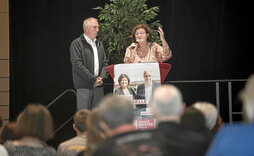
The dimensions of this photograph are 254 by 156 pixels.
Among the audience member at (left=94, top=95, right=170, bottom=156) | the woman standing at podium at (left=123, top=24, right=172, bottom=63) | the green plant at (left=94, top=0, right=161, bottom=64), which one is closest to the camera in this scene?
the audience member at (left=94, top=95, right=170, bottom=156)

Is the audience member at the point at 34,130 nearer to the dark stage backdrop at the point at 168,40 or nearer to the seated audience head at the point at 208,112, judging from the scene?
the seated audience head at the point at 208,112

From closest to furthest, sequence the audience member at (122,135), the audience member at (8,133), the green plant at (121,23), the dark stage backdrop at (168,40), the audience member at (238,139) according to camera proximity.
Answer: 1. the audience member at (238,139)
2. the audience member at (122,135)
3. the audience member at (8,133)
4. the green plant at (121,23)
5. the dark stage backdrop at (168,40)

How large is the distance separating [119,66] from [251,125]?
142 inches

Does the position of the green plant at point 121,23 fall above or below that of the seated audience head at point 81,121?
above

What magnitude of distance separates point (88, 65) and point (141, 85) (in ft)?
3.26

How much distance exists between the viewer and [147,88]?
566 centimetres

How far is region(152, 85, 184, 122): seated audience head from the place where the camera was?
254 centimetres

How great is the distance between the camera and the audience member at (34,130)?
10.4ft

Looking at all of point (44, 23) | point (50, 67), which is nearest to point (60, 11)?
point (44, 23)

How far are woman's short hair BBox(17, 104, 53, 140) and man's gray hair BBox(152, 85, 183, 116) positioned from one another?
851mm

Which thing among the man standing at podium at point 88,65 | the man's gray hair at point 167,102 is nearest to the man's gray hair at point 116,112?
the man's gray hair at point 167,102

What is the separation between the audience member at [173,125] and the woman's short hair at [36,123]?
32.4 inches

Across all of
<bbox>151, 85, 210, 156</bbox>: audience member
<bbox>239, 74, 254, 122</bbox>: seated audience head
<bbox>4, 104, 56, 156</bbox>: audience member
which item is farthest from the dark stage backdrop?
<bbox>239, 74, 254, 122</bbox>: seated audience head

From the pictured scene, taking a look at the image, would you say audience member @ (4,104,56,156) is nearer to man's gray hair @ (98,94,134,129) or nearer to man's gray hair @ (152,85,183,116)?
man's gray hair @ (98,94,134,129)
